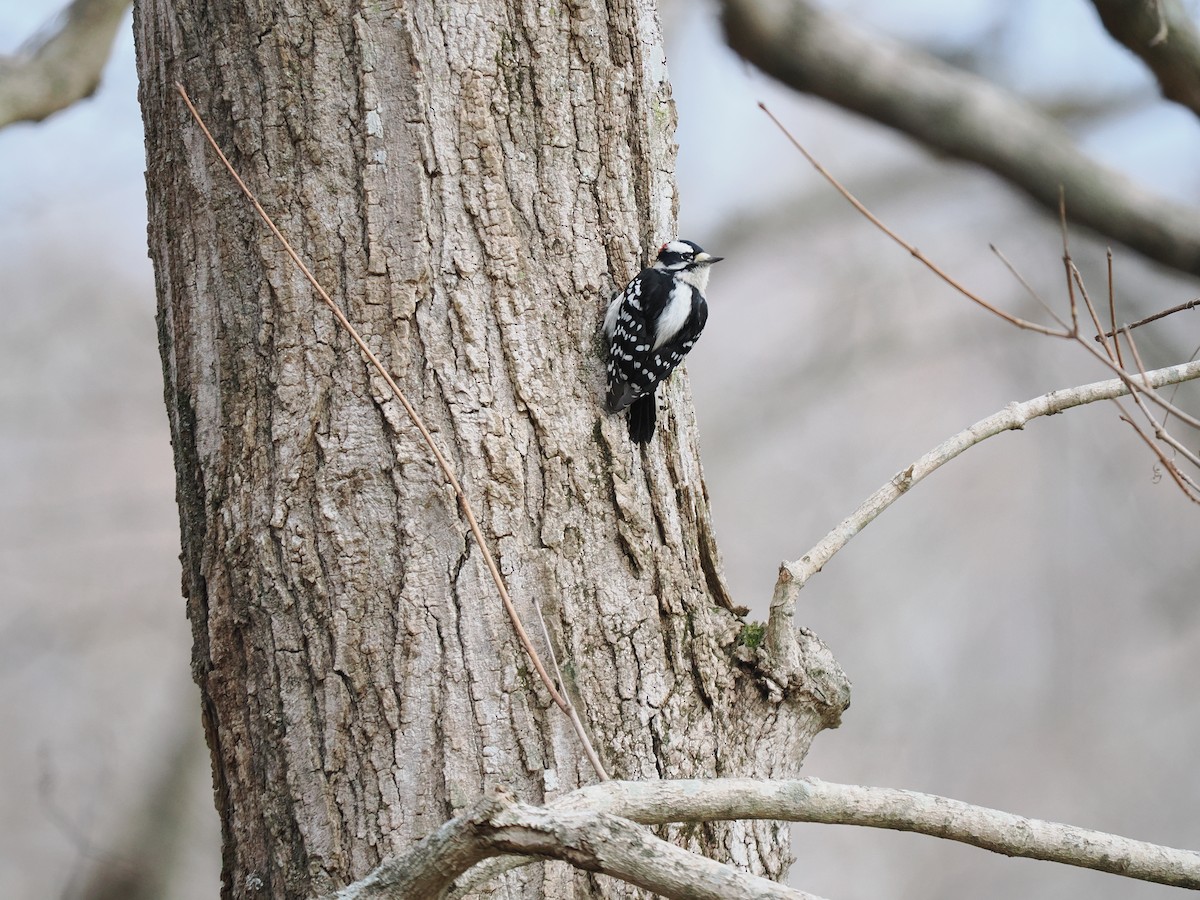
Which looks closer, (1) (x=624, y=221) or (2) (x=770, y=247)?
(1) (x=624, y=221)

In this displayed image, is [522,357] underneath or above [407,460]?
above

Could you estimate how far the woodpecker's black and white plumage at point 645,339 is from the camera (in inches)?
76.9

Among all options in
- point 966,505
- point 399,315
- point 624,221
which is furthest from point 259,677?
point 966,505

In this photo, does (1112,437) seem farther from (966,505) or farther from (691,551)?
(691,551)

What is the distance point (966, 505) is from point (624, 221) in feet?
25.9

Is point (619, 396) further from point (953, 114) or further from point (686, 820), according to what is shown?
point (953, 114)

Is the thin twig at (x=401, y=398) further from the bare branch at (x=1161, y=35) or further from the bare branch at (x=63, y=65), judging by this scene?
the bare branch at (x=1161, y=35)

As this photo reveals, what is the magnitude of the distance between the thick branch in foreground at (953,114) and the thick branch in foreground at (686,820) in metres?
2.93

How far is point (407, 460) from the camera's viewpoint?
1749 millimetres

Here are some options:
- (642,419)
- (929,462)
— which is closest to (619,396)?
(642,419)

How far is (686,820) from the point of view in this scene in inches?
51.1

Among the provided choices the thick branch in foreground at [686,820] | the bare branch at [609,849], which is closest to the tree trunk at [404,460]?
the thick branch in foreground at [686,820]

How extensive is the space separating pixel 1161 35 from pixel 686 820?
2907mm

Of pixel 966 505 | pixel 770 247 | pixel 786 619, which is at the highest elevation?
pixel 770 247
